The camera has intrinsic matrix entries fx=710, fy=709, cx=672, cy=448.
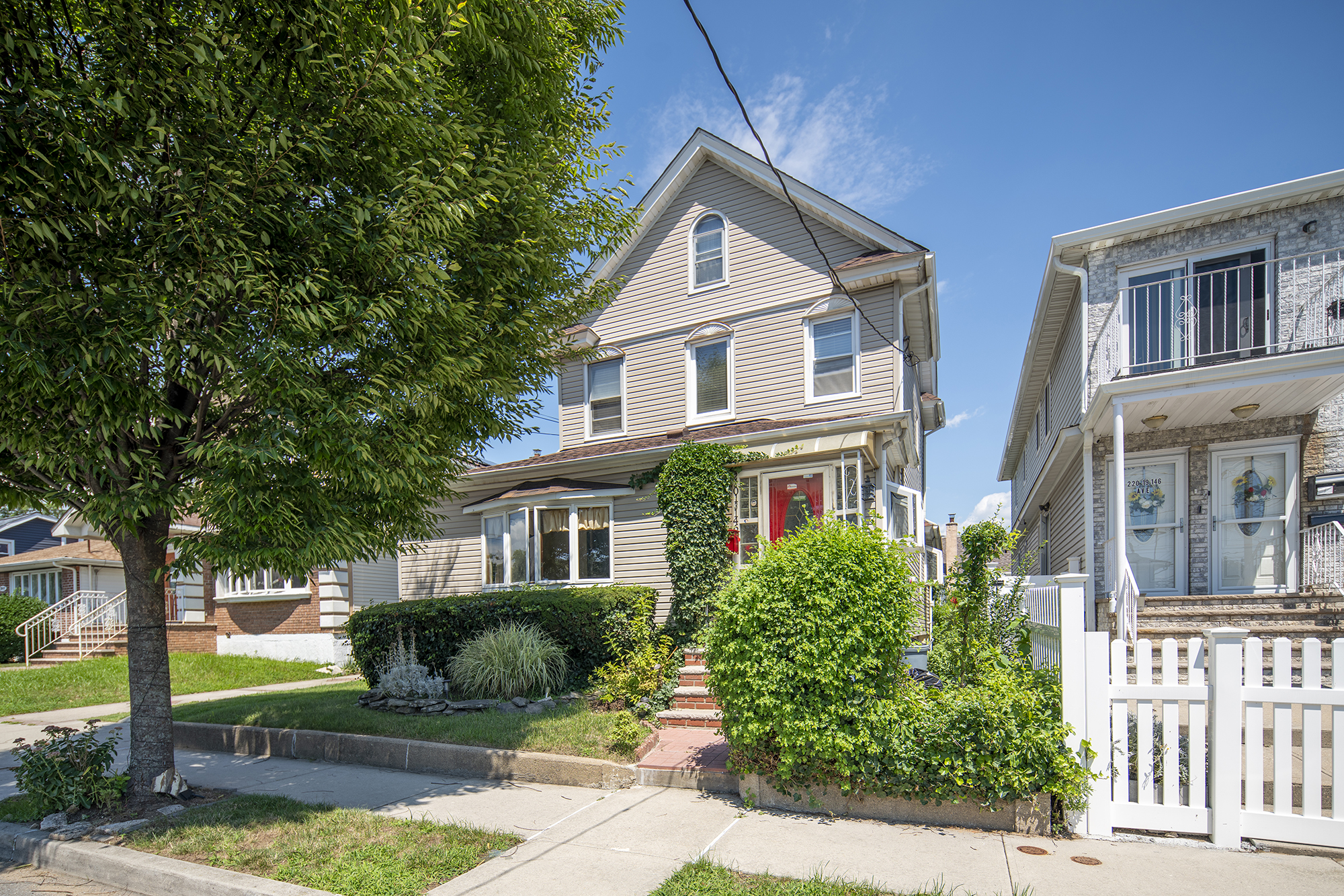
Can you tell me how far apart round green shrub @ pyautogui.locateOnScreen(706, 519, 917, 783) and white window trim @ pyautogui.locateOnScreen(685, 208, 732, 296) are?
8.60 metres

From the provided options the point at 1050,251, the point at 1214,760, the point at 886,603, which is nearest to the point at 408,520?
the point at 886,603

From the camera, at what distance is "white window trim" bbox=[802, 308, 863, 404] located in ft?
39.2

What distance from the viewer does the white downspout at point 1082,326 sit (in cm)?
1116

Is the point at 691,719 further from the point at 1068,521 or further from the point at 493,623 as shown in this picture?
the point at 1068,521

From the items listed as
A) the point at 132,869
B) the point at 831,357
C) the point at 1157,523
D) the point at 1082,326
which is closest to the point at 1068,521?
the point at 1157,523

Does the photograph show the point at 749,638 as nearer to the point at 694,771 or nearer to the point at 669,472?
the point at 694,771

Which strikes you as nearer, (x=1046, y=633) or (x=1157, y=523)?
(x=1046, y=633)

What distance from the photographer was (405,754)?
23.5 feet

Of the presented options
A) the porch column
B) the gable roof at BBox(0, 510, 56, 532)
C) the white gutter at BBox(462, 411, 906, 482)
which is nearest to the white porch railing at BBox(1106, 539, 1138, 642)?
the porch column

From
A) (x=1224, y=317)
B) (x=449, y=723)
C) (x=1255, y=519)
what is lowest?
(x=449, y=723)

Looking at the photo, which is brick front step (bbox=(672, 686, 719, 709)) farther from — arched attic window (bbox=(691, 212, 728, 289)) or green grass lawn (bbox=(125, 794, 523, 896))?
arched attic window (bbox=(691, 212, 728, 289))

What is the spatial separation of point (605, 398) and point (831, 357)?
4658 mm

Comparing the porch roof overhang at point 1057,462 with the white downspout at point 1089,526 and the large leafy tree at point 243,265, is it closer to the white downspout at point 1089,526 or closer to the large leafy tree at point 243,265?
the white downspout at point 1089,526

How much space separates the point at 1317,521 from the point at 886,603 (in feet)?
27.6
